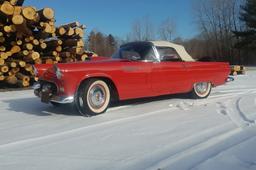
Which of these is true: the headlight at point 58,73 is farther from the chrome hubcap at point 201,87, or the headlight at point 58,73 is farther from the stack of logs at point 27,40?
the stack of logs at point 27,40

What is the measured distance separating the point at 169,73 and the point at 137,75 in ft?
3.13

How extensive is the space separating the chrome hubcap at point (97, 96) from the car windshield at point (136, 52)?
122 centimetres

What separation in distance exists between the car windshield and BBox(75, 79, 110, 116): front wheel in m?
1.20

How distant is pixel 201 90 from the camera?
927 cm

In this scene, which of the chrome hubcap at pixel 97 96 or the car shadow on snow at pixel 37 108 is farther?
the car shadow on snow at pixel 37 108

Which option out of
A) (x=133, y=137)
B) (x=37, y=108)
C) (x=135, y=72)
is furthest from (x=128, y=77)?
(x=133, y=137)

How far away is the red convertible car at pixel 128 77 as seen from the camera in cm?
675

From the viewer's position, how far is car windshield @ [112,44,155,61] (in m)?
8.04

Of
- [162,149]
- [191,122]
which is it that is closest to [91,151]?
[162,149]

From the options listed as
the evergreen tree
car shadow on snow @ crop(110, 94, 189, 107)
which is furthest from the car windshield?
the evergreen tree

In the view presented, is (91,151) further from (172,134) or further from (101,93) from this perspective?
(101,93)

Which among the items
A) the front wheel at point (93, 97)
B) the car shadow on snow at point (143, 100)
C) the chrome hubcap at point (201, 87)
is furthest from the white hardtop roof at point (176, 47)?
the front wheel at point (93, 97)

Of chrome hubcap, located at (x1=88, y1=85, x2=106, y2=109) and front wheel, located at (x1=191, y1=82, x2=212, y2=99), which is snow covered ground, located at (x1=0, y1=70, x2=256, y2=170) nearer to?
chrome hubcap, located at (x1=88, y1=85, x2=106, y2=109)

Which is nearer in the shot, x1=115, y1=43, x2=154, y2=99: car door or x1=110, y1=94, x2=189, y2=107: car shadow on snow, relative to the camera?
x1=115, y1=43, x2=154, y2=99: car door
